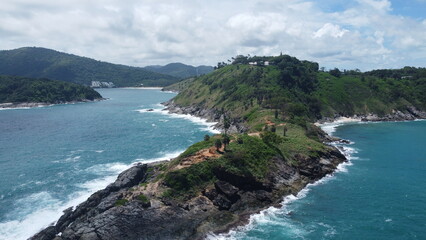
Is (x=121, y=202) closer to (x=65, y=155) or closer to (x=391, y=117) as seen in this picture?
(x=65, y=155)

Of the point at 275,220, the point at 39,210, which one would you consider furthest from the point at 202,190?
the point at 39,210

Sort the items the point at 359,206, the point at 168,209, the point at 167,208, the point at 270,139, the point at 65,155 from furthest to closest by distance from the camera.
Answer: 1. the point at 65,155
2. the point at 270,139
3. the point at 359,206
4. the point at 167,208
5. the point at 168,209

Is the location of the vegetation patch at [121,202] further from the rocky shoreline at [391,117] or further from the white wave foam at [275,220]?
the rocky shoreline at [391,117]

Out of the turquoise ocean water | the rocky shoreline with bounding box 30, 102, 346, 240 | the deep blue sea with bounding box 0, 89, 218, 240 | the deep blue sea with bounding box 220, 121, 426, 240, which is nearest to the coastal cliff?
the rocky shoreline with bounding box 30, 102, 346, 240

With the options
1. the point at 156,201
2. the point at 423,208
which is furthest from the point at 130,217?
the point at 423,208

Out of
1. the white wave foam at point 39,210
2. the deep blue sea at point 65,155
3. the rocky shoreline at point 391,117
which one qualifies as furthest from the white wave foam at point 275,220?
the rocky shoreline at point 391,117

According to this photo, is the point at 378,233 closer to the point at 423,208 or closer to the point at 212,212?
the point at 423,208
